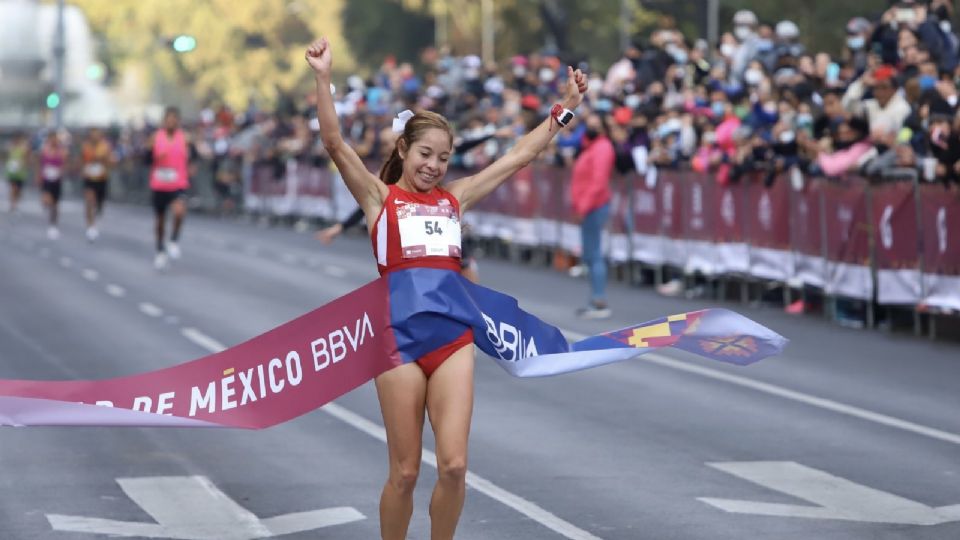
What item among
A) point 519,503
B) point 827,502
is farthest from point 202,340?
point 827,502

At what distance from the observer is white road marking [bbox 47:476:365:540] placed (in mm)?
10117

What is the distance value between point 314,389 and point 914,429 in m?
6.19

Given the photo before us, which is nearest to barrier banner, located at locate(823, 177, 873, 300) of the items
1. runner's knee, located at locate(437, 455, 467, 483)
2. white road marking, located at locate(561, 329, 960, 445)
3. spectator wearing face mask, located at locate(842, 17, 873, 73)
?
spectator wearing face mask, located at locate(842, 17, 873, 73)

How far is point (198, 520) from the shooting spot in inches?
412

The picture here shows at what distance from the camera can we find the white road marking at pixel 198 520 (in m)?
10.1

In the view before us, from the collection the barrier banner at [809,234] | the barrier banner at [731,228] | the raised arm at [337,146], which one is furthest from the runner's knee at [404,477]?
the barrier banner at [731,228]

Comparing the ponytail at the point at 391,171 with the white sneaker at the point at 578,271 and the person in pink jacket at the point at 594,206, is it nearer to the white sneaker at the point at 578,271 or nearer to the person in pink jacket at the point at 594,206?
the person in pink jacket at the point at 594,206

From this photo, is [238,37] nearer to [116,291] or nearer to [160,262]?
[160,262]

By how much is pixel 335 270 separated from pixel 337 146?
2250 centimetres

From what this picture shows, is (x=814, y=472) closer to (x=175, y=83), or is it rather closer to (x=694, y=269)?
(x=694, y=269)

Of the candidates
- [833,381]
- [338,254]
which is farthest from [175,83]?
[833,381]

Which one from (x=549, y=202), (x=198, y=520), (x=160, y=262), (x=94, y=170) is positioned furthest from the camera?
(x=94, y=170)

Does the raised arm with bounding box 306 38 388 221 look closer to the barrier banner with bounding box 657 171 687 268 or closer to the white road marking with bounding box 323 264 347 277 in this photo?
the barrier banner with bounding box 657 171 687 268

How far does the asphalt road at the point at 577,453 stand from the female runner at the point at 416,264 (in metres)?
1.74
